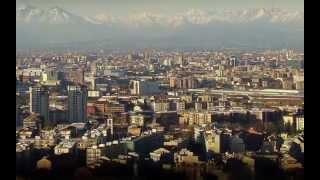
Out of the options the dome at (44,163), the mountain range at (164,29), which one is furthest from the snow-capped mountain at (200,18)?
the dome at (44,163)

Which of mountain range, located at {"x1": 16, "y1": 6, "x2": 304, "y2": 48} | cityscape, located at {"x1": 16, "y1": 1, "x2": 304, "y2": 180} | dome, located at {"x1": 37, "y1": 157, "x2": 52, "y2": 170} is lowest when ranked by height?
dome, located at {"x1": 37, "y1": 157, "x2": 52, "y2": 170}

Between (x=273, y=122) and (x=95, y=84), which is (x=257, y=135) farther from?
(x=95, y=84)

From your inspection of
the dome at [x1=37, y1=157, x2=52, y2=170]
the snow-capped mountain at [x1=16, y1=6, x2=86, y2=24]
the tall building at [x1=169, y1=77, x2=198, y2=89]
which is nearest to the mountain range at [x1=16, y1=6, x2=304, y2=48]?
the snow-capped mountain at [x1=16, y1=6, x2=86, y2=24]

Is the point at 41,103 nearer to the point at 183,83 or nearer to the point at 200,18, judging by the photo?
the point at 183,83

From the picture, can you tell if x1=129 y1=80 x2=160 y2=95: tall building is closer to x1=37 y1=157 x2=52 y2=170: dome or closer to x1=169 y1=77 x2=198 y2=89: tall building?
x1=169 y1=77 x2=198 y2=89: tall building
